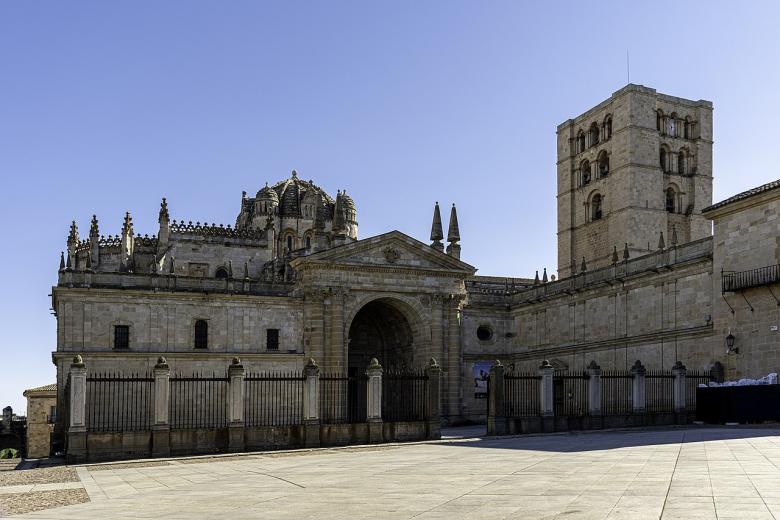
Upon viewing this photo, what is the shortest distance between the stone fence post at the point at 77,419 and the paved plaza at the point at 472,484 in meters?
1.82

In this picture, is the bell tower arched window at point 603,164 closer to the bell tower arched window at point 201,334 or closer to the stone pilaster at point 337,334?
the stone pilaster at point 337,334

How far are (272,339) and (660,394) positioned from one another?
19.3 metres

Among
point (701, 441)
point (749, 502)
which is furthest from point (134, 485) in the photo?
point (701, 441)

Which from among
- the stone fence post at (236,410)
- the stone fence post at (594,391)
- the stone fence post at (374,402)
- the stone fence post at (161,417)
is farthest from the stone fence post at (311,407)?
the stone fence post at (594,391)

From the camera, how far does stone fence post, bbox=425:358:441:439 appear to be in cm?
3084

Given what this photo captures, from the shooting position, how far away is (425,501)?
13.0 m

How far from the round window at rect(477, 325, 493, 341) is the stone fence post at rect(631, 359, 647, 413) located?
18536mm

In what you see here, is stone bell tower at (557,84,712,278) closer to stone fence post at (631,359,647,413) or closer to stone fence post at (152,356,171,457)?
stone fence post at (631,359,647,413)

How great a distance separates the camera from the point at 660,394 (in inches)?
1442

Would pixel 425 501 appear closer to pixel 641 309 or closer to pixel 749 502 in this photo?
pixel 749 502

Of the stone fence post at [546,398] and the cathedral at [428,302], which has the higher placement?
the cathedral at [428,302]

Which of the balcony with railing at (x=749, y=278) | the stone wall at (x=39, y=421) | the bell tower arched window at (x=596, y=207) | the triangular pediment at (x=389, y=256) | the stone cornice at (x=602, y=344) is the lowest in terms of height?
the stone wall at (x=39, y=421)

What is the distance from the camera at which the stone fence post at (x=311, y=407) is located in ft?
94.3

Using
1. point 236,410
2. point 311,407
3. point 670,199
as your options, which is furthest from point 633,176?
point 236,410
